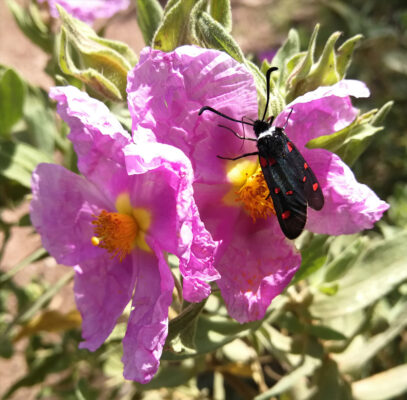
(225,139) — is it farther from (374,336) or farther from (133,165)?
(374,336)

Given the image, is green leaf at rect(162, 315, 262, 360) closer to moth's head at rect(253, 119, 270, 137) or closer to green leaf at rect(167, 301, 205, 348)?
green leaf at rect(167, 301, 205, 348)

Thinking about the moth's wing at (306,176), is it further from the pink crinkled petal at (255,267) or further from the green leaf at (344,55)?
the green leaf at (344,55)

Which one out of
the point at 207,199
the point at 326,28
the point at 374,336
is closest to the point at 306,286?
the point at 374,336

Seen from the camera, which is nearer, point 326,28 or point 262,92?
point 262,92

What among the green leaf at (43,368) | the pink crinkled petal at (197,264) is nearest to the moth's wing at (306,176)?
the pink crinkled petal at (197,264)

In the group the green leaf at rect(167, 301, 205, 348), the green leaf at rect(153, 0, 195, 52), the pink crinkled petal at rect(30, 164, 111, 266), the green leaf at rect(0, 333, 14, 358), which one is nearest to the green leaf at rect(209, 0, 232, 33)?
the green leaf at rect(153, 0, 195, 52)

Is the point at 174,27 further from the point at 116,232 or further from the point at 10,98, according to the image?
the point at 10,98
